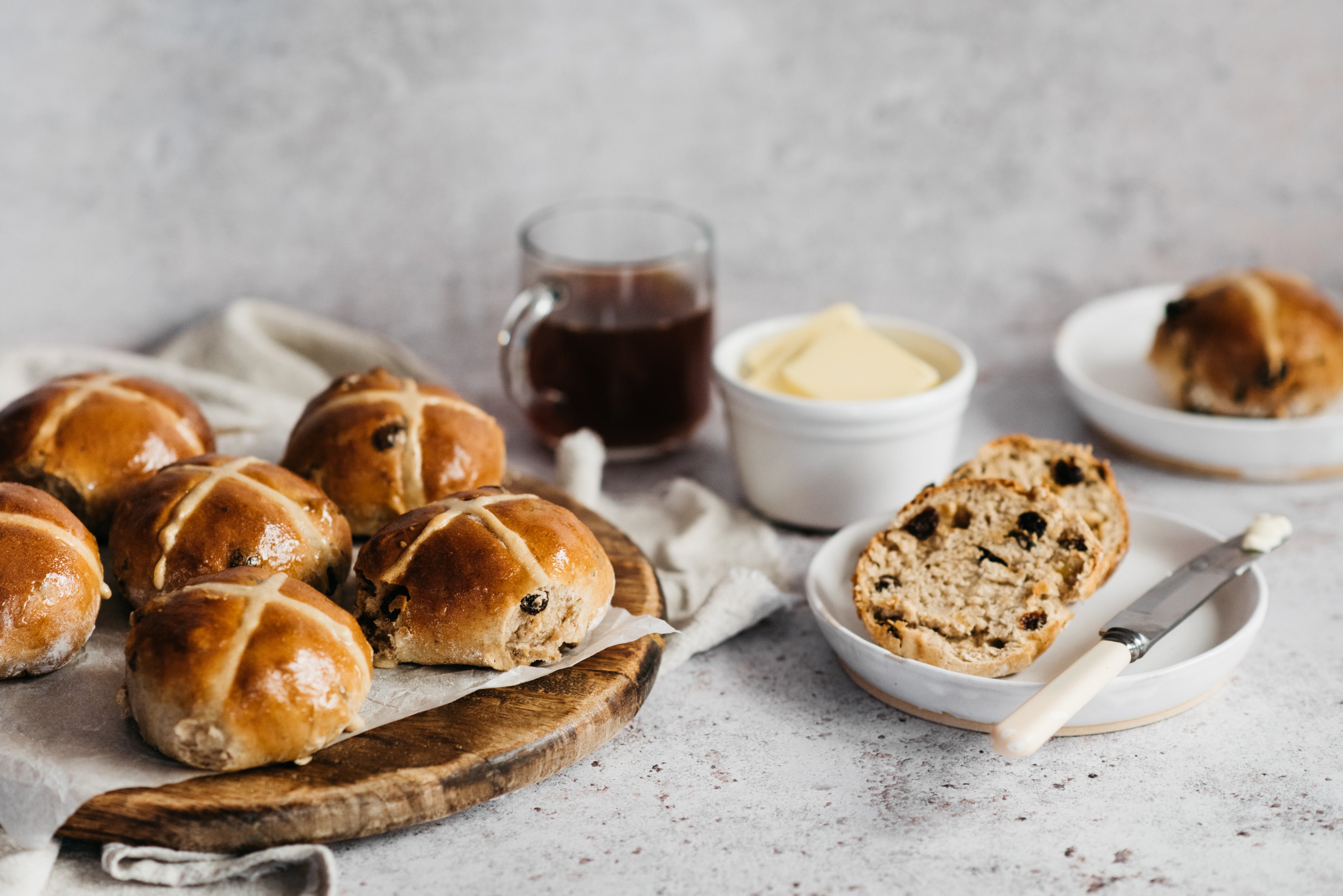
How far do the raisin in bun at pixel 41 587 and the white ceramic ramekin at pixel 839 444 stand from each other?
3.69 feet

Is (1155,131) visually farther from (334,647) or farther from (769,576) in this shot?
(334,647)

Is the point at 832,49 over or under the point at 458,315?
over

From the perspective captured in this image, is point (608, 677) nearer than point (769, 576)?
Yes

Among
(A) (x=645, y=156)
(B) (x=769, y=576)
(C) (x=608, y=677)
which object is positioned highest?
(A) (x=645, y=156)

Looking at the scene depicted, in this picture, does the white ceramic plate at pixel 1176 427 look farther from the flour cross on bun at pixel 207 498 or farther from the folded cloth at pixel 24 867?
the folded cloth at pixel 24 867

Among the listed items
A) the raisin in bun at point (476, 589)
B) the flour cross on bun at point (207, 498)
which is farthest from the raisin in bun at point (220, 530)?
the raisin in bun at point (476, 589)

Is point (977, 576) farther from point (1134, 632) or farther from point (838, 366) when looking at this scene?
point (838, 366)

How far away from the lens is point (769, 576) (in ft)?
6.88

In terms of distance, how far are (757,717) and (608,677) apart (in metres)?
0.25

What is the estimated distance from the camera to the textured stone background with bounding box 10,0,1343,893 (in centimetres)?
246

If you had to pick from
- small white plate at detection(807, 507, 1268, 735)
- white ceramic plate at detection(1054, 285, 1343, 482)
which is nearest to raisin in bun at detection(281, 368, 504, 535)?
small white plate at detection(807, 507, 1268, 735)

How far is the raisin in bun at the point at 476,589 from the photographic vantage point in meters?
1.56

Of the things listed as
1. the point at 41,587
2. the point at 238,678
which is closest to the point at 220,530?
the point at 41,587

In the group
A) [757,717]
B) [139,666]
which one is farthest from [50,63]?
[757,717]
